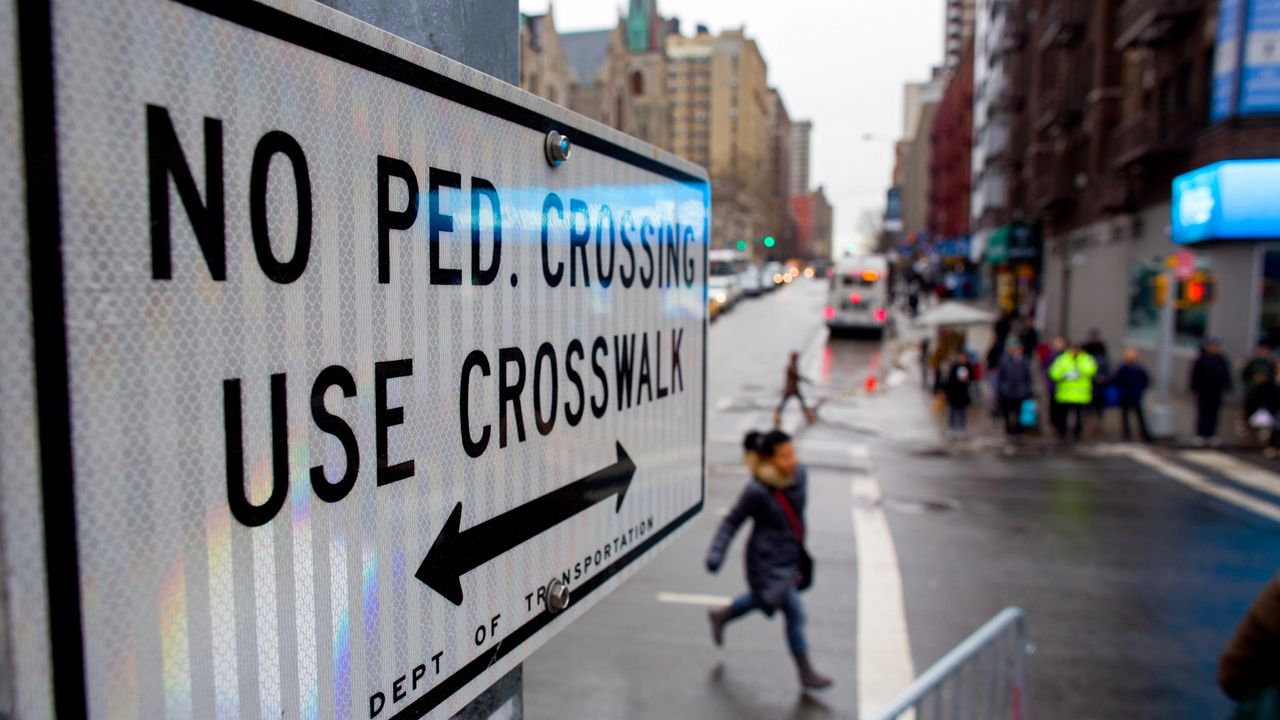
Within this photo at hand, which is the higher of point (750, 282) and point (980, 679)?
point (750, 282)

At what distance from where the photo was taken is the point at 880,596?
778 centimetres

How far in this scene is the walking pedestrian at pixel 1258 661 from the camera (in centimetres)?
362

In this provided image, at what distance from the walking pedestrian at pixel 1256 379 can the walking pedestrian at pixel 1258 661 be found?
44.8 ft

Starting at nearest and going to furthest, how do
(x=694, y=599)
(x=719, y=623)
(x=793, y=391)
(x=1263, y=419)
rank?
(x=719, y=623) → (x=694, y=599) → (x=1263, y=419) → (x=793, y=391)

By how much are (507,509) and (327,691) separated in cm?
42

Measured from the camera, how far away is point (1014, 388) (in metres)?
16.1

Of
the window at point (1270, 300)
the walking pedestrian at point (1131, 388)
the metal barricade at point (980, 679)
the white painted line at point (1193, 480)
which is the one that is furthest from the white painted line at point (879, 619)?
the window at point (1270, 300)

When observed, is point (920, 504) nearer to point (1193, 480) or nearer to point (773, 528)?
point (1193, 480)

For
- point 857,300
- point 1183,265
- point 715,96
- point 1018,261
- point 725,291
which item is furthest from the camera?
point 715,96

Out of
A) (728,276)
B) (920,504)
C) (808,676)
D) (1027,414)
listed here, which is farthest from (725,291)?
(808,676)

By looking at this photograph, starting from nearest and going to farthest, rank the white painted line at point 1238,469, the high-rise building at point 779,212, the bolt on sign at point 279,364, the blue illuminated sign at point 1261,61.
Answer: the bolt on sign at point 279,364
the white painted line at point 1238,469
the blue illuminated sign at point 1261,61
the high-rise building at point 779,212

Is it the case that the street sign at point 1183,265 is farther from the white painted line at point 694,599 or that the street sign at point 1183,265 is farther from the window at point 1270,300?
the white painted line at point 694,599

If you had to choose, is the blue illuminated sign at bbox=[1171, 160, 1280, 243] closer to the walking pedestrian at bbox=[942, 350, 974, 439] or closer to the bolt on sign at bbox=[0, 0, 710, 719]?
the walking pedestrian at bbox=[942, 350, 974, 439]

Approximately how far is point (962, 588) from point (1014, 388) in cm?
915
